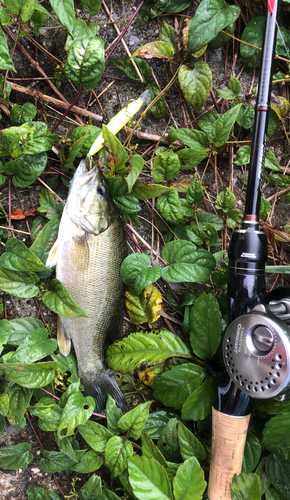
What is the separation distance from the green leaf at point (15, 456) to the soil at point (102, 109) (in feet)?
0.29

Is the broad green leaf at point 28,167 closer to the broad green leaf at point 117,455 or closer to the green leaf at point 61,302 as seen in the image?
the green leaf at point 61,302

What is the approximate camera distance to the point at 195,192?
1846 mm

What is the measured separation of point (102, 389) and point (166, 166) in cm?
121

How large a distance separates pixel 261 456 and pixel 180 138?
1.73 metres

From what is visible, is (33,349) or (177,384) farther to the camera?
(177,384)

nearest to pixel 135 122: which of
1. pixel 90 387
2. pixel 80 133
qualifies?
pixel 80 133

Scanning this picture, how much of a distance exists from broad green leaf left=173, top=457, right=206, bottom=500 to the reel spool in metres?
0.50

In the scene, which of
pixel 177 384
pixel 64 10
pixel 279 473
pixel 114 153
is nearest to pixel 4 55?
pixel 64 10

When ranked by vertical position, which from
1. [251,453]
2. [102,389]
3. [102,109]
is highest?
[102,109]

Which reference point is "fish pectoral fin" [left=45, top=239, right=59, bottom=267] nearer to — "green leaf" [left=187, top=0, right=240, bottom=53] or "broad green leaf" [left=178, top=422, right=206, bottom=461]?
"broad green leaf" [left=178, top=422, right=206, bottom=461]

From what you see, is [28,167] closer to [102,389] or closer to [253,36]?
[102,389]

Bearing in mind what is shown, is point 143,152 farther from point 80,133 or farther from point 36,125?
point 36,125

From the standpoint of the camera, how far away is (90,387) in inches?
69.5

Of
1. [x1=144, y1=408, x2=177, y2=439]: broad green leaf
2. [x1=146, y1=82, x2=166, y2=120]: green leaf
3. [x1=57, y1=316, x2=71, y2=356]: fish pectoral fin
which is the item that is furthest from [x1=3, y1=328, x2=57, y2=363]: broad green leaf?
[x1=146, y1=82, x2=166, y2=120]: green leaf
